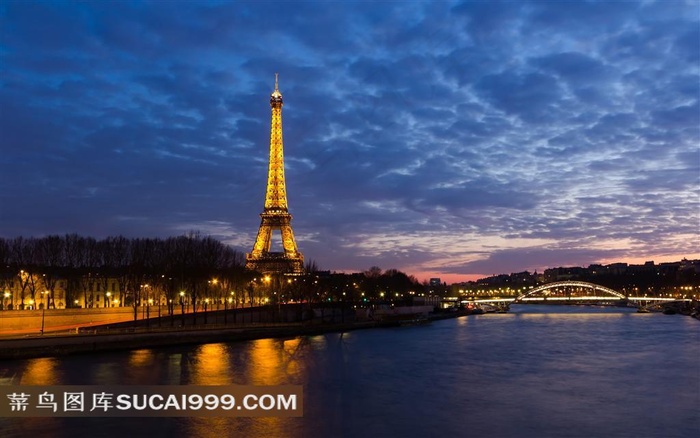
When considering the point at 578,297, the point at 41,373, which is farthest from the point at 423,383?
the point at 578,297

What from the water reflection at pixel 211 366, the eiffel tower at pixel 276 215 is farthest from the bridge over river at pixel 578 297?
the water reflection at pixel 211 366

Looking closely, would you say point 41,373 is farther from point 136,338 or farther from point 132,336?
point 136,338

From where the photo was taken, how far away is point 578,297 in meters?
102

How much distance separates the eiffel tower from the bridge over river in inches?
1463

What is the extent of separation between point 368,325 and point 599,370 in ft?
114

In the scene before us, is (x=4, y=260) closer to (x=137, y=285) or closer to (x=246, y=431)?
(x=137, y=285)

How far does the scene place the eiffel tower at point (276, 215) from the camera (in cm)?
8100

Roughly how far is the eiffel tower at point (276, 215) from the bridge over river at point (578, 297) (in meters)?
37.2

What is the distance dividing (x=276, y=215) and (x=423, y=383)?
58330mm

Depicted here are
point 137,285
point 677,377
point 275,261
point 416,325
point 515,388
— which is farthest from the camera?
point 275,261

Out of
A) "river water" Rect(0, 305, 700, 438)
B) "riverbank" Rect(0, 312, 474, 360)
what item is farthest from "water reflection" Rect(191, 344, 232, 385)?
"riverbank" Rect(0, 312, 474, 360)

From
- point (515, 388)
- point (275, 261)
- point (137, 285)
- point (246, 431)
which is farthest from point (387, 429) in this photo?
point (275, 261)

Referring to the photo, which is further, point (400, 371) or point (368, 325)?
point (368, 325)

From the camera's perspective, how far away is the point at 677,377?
86.6 ft
